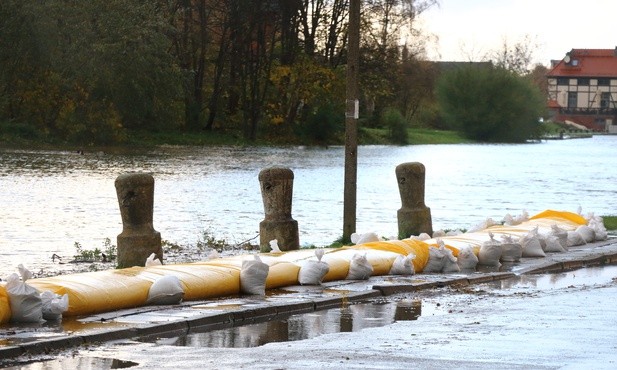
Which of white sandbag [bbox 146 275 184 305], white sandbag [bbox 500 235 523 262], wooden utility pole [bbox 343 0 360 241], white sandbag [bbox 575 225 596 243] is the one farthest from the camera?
white sandbag [bbox 575 225 596 243]

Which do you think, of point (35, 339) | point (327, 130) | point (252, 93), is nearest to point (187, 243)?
point (35, 339)

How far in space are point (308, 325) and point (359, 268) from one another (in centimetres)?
347

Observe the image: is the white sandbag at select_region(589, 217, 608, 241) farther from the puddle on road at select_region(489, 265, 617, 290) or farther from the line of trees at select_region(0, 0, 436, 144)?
the line of trees at select_region(0, 0, 436, 144)

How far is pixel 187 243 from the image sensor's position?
2314 centimetres

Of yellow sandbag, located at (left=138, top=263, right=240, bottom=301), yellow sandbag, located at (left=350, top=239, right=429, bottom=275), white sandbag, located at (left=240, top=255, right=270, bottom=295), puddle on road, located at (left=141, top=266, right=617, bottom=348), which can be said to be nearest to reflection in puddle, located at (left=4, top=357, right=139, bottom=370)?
puddle on road, located at (left=141, top=266, right=617, bottom=348)

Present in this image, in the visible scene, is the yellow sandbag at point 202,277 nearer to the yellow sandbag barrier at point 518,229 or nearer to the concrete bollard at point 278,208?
the yellow sandbag barrier at point 518,229

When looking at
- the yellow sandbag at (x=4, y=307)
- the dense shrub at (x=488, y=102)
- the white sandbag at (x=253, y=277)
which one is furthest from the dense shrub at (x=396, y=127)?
the yellow sandbag at (x=4, y=307)

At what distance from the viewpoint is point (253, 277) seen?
1425 cm

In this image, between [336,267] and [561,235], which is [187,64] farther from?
[336,267]

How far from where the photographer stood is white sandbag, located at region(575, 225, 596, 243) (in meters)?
21.7

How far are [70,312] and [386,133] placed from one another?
91.6 m

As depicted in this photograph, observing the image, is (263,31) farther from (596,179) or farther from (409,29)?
(596,179)

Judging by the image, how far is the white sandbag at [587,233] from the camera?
856 inches

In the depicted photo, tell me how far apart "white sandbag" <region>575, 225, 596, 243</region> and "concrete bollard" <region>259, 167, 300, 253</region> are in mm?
5170
